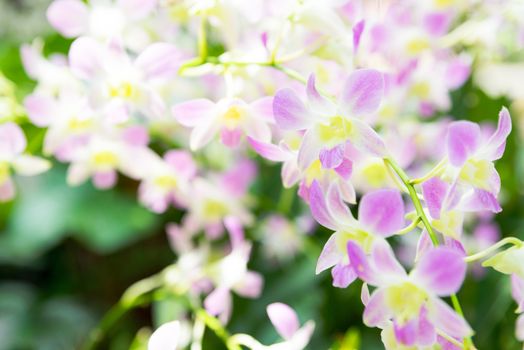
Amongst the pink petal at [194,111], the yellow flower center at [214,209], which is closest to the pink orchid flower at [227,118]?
the pink petal at [194,111]

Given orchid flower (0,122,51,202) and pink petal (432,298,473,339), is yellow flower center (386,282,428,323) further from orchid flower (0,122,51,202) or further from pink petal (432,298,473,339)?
orchid flower (0,122,51,202)

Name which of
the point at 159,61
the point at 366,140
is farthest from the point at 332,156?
the point at 159,61

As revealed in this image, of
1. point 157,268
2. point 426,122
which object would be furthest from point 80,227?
point 426,122

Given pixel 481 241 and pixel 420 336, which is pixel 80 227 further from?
pixel 420 336

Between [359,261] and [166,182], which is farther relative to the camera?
→ [166,182]

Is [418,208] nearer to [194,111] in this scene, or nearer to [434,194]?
[434,194]

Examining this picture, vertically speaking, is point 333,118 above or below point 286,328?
above
